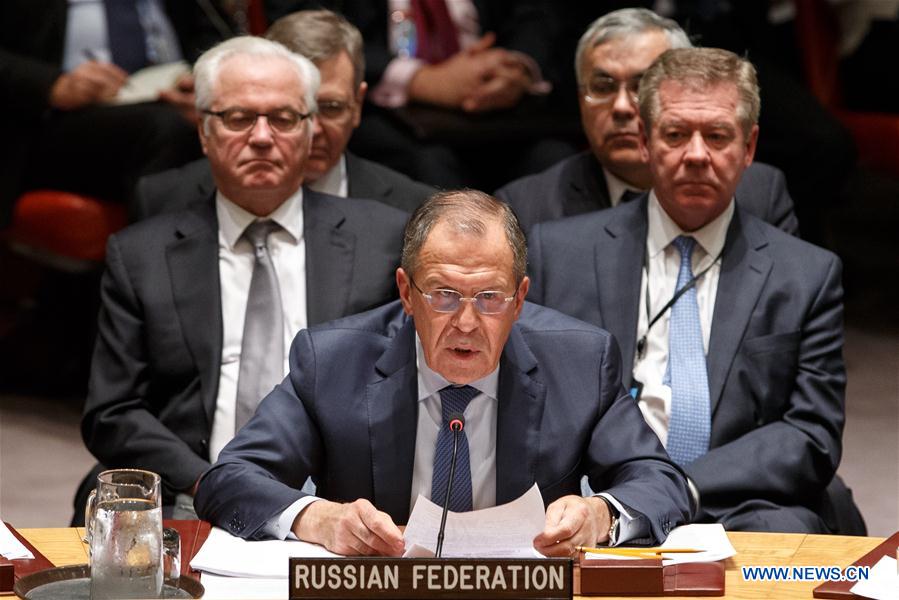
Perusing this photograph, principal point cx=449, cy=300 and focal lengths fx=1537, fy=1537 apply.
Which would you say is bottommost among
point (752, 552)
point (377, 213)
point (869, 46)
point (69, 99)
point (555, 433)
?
point (752, 552)

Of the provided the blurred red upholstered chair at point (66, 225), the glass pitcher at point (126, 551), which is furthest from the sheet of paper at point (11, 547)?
the blurred red upholstered chair at point (66, 225)

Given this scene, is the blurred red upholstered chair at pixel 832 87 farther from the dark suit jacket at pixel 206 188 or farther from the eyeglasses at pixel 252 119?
the eyeglasses at pixel 252 119

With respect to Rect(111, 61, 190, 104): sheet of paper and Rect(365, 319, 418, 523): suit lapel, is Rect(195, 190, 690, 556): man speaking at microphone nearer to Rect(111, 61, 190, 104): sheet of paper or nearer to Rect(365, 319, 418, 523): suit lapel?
Rect(365, 319, 418, 523): suit lapel

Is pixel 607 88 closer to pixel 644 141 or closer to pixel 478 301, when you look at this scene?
pixel 644 141

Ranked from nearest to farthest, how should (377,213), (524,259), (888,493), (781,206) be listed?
(524,259), (377,213), (781,206), (888,493)

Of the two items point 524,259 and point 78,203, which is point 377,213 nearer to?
point 524,259

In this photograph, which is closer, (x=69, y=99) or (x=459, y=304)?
(x=459, y=304)

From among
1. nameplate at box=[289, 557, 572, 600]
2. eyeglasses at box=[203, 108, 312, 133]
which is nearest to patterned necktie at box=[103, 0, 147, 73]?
eyeglasses at box=[203, 108, 312, 133]

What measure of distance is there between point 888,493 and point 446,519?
9.37 feet

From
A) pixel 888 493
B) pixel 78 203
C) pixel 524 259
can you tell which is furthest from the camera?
pixel 78 203

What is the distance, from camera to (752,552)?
2549 millimetres

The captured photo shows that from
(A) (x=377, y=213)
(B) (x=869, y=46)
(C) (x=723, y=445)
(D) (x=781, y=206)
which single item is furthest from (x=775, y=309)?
→ (B) (x=869, y=46)

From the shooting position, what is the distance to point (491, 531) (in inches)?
92.8

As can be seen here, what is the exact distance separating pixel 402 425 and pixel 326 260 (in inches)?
33.9
